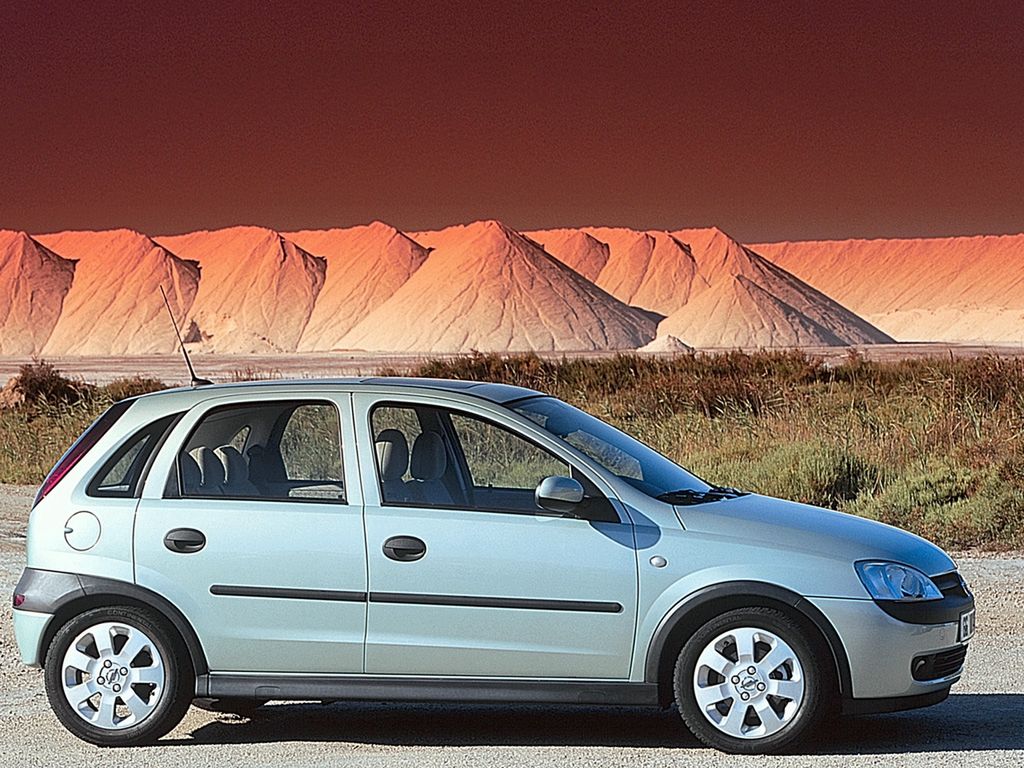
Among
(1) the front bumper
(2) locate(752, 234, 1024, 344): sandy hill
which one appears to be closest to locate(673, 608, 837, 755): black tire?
(1) the front bumper

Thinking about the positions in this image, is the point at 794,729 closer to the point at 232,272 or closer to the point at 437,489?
the point at 437,489

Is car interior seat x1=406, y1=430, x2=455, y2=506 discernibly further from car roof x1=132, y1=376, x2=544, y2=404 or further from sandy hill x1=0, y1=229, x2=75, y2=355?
sandy hill x1=0, y1=229, x2=75, y2=355

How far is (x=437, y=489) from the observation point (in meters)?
6.79

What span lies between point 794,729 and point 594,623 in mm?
914

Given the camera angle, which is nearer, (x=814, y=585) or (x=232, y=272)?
(x=814, y=585)

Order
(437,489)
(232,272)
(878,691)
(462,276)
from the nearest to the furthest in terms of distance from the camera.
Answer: (878,691), (437,489), (462,276), (232,272)

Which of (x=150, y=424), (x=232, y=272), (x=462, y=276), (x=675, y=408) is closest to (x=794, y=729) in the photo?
(x=150, y=424)

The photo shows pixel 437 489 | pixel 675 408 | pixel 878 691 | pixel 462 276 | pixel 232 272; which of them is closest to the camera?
pixel 878 691

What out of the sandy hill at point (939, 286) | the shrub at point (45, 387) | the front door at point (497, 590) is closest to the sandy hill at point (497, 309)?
the sandy hill at point (939, 286)

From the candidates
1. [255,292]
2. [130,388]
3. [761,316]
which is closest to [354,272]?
[255,292]

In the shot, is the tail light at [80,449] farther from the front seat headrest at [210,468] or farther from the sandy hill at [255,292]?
the sandy hill at [255,292]

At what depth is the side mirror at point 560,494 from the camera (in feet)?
20.8

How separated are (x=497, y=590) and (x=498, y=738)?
866 mm

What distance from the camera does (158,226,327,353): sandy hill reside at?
452 feet
